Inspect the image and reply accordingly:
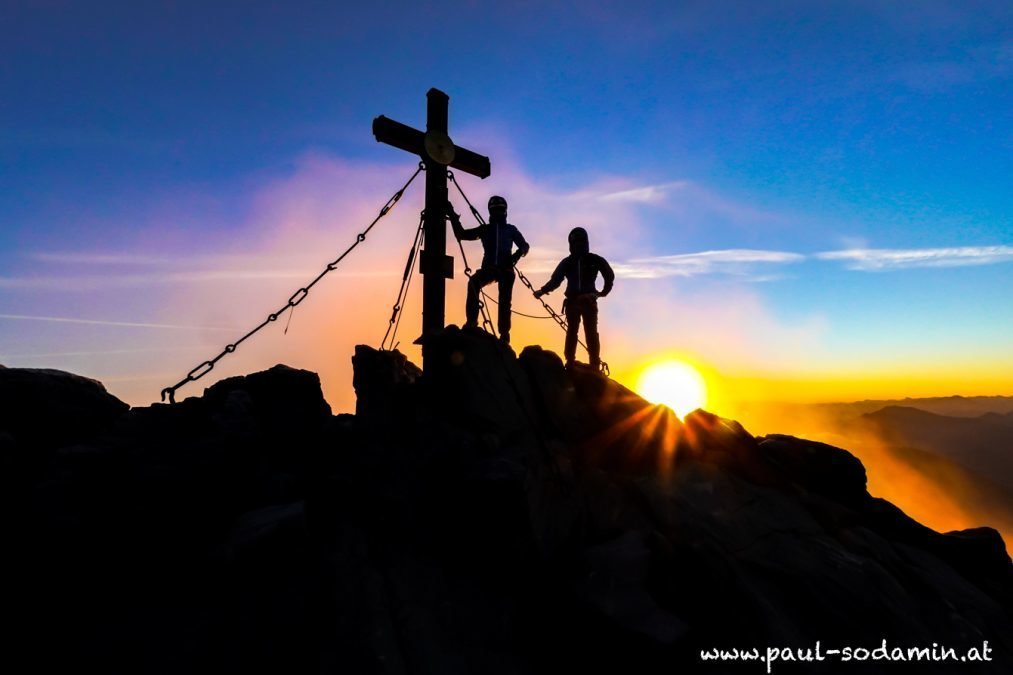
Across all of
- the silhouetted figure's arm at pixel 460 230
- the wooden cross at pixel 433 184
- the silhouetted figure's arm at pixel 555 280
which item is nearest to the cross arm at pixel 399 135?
the wooden cross at pixel 433 184

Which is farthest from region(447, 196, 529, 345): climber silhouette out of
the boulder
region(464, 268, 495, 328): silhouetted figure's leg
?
the boulder

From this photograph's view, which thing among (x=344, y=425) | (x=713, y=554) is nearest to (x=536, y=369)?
(x=344, y=425)

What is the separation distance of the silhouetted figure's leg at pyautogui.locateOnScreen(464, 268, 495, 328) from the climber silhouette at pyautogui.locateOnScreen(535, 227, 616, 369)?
1.47 metres

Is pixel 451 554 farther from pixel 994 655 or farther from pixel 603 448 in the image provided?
pixel 994 655

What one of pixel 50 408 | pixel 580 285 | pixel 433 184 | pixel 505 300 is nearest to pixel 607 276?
pixel 580 285

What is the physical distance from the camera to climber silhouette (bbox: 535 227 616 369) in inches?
482

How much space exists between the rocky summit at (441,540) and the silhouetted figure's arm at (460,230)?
307 cm

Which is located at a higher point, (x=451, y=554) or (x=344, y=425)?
(x=344, y=425)

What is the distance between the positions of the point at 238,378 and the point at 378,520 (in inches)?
159

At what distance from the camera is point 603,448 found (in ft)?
32.6

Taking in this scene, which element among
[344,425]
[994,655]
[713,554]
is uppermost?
[344,425]

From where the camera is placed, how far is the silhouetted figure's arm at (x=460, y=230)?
11.5m

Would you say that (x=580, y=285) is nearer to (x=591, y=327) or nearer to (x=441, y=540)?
(x=591, y=327)

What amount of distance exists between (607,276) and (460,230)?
3773 mm
